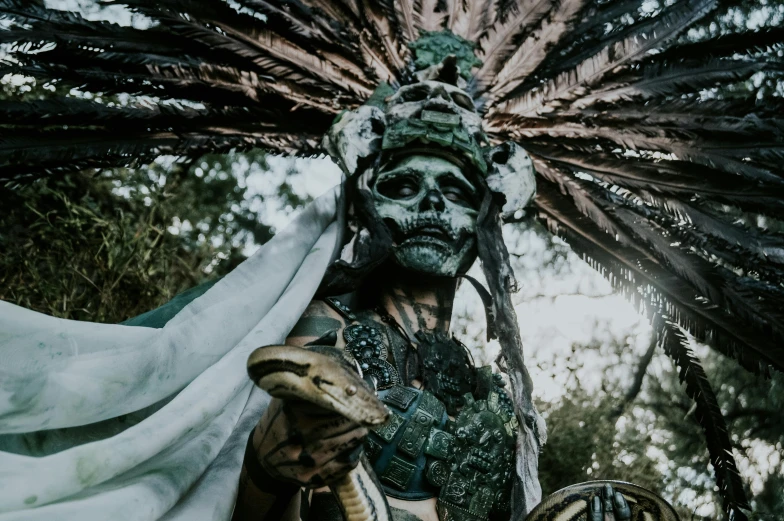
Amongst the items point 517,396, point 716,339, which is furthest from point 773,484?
point 517,396

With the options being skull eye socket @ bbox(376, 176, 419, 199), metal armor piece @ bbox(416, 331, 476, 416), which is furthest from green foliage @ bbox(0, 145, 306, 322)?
metal armor piece @ bbox(416, 331, 476, 416)

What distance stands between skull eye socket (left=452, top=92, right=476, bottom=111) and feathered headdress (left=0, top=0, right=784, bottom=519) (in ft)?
0.97

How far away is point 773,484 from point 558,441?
1324mm

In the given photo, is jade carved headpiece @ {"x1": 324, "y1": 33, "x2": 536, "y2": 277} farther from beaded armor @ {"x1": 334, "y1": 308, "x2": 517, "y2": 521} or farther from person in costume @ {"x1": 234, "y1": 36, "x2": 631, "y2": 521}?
beaded armor @ {"x1": 334, "y1": 308, "x2": 517, "y2": 521}

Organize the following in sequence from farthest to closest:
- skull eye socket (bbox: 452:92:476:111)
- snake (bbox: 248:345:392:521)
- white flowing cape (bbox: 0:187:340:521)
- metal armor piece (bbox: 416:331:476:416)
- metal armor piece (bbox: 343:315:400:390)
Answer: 1. skull eye socket (bbox: 452:92:476:111)
2. metal armor piece (bbox: 416:331:476:416)
3. metal armor piece (bbox: 343:315:400:390)
4. white flowing cape (bbox: 0:187:340:521)
5. snake (bbox: 248:345:392:521)

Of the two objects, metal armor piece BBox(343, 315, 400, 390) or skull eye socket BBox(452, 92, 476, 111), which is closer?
metal armor piece BBox(343, 315, 400, 390)

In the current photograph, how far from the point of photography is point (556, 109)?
10.8 feet

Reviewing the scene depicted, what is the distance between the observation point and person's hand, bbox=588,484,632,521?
1.92 meters

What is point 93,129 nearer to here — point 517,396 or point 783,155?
point 517,396

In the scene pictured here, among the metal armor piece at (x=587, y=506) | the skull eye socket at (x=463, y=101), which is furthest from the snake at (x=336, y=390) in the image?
the skull eye socket at (x=463, y=101)

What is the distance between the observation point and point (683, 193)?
313cm

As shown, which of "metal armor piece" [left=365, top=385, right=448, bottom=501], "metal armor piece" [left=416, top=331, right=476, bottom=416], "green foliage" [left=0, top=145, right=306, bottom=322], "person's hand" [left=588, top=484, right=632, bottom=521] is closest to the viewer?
"person's hand" [left=588, top=484, right=632, bottom=521]

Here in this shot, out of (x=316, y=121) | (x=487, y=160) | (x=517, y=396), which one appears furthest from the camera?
(x=316, y=121)

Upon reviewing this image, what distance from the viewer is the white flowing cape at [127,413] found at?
5.24 ft
